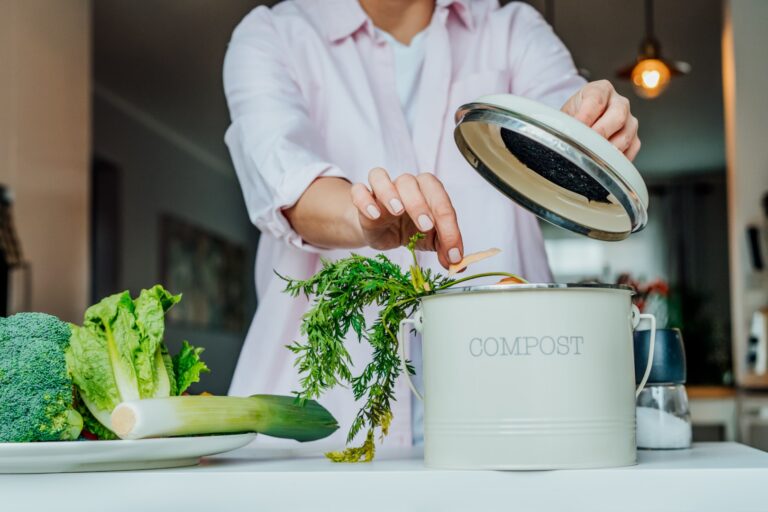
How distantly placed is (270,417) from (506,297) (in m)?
0.28

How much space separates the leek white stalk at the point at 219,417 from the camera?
711mm

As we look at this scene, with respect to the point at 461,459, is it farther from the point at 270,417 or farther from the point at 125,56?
the point at 125,56

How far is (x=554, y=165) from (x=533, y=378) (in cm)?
21

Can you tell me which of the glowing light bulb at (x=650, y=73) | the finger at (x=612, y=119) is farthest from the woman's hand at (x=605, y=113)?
the glowing light bulb at (x=650, y=73)

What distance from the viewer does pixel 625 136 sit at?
0.90m

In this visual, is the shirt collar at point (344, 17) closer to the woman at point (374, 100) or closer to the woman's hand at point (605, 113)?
the woman at point (374, 100)

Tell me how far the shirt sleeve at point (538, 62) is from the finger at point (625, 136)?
1.42 ft

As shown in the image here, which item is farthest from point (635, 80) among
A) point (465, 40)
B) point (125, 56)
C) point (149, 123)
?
point (149, 123)

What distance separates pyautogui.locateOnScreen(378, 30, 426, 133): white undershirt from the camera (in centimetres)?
145

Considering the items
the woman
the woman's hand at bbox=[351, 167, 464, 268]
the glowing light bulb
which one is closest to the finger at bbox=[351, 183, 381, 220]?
the woman's hand at bbox=[351, 167, 464, 268]

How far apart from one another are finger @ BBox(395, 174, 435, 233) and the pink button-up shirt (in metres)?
0.52

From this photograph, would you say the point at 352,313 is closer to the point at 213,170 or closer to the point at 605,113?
the point at 605,113

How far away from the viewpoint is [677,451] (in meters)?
0.88

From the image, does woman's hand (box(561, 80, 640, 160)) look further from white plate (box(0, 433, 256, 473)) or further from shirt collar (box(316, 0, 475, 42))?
shirt collar (box(316, 0, 475, 42))
